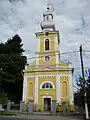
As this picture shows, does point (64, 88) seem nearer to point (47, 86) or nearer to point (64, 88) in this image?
point (64, 88)

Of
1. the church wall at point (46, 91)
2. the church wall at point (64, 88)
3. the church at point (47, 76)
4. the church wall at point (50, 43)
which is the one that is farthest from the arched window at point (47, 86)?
the church wall at point (50, 43)

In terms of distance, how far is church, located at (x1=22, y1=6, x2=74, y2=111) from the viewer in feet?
114

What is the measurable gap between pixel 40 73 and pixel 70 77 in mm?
5480

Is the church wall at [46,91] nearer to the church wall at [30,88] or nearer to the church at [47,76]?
the church at [47,76]

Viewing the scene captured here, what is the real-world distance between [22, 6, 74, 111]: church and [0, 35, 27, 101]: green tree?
280 cm

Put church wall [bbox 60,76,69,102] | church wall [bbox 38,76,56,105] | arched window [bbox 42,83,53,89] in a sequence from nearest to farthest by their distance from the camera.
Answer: church wall [bbox 60,76,69,102] → church wall [bbox 38,76,56,105] → arched window [bbox 42,83,53,89]

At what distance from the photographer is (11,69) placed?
39.1 metres

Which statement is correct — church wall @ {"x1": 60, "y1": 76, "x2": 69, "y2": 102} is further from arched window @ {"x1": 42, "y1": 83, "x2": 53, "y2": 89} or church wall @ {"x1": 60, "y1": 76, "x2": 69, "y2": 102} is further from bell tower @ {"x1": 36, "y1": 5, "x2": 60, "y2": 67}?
bell tower @ {"x1": 36, "y1": 5, "x2": 60, "y2": 67}

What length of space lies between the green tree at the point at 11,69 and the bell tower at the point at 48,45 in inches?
182

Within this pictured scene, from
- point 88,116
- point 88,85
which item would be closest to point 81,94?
point 88,85

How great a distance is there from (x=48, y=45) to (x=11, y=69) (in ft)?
28.0

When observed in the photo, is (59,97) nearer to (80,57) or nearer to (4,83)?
(4,83)

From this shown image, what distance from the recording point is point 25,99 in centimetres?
3544

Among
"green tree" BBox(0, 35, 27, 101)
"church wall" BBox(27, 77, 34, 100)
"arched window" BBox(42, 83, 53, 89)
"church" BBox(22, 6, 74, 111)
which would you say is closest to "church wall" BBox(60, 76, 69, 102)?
"church" BBox(22, 6, 74, 111)
